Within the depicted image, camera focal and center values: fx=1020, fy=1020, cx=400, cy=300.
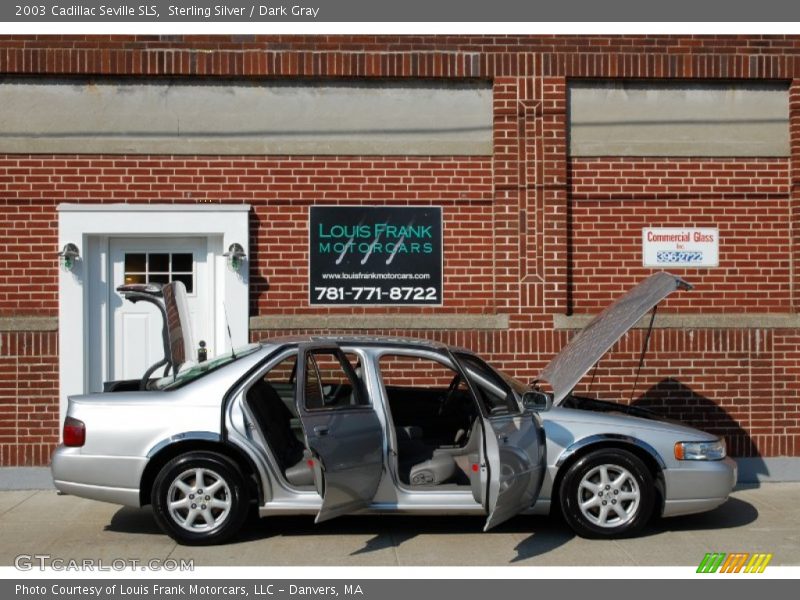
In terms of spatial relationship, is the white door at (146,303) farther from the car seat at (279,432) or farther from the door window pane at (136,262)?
the car seat at (279,432)

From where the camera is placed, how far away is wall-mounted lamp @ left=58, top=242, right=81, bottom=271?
10086mm

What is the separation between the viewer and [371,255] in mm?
10539

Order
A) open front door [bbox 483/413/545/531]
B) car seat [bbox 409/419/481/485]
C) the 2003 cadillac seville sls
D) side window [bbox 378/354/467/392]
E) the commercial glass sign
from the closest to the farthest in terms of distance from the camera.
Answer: open front door [bbox 483/413/545/531]
the 2003 cadillac seville sls
car seat [bbox 409/419/481/485]
side window [bbox 378/354/467/392]
the commercial glass sign

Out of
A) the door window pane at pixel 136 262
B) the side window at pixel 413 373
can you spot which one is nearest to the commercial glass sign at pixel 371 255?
the side window at pixel 413 373

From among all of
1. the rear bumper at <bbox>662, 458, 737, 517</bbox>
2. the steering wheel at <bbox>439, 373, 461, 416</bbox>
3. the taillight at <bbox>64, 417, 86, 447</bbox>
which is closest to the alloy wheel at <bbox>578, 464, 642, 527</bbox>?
the rear bumper at <bbox>662, 458, 737, 517</bbox>

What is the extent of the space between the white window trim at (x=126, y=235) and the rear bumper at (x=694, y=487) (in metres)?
4.56

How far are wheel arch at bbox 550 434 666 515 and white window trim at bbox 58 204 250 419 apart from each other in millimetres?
3908

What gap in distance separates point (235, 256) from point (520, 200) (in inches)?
117

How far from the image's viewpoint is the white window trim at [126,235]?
10.1 meters

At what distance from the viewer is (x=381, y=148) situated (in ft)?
34.6

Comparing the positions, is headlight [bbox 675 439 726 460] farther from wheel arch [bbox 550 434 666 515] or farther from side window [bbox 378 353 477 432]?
side window [bbox 378 353 477 432]

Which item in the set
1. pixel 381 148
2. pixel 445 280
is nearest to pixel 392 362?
pixel 445 280

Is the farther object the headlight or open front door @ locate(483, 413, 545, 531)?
the headlight

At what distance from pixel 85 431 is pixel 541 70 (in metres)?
5.94
